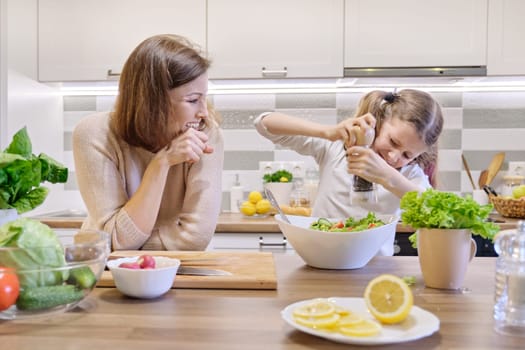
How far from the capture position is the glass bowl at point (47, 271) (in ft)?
2.57

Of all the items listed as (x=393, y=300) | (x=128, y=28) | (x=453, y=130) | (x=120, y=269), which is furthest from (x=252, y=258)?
(x=453, y=130)

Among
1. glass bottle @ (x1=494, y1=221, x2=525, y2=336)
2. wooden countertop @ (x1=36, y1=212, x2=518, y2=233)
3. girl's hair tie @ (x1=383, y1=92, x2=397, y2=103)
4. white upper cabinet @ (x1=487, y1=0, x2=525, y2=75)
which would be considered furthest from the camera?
white upper cabinet @ (x1=487, y1=0, x2=525, y2=75)

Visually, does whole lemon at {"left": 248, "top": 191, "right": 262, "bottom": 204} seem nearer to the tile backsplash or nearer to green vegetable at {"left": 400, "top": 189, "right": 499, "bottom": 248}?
the tile backsplash

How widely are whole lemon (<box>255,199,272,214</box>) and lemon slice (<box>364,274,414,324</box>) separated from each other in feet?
5.45

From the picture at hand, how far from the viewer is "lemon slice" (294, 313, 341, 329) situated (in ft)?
2.37

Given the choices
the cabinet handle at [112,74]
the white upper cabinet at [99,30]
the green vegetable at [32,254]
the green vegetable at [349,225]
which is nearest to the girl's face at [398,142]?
the green vegetable at [349,225]

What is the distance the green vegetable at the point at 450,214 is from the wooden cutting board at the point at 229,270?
32 centimetres

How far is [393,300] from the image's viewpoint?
0.77 metres

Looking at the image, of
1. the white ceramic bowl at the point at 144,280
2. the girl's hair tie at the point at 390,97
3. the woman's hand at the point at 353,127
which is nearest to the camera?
the white ceramic bowl at the point at 144,280

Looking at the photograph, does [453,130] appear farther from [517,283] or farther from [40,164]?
[40,164]

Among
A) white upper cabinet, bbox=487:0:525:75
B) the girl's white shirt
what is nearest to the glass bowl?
the girl's white shirt

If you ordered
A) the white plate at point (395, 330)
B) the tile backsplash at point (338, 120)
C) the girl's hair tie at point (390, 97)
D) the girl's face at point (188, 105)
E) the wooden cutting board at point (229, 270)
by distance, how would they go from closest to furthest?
the white plate at point (395, 330) < the wooden cutting board at point (229, 270) < the girl's face at point (188, 105) < the girl's hair tie at point (390, 97) < the tile backsplash at point (338, 120)

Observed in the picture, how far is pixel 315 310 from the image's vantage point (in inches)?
30.0

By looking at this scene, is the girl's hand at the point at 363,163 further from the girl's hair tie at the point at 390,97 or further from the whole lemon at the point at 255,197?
the whole lemon at the point at 255,197
